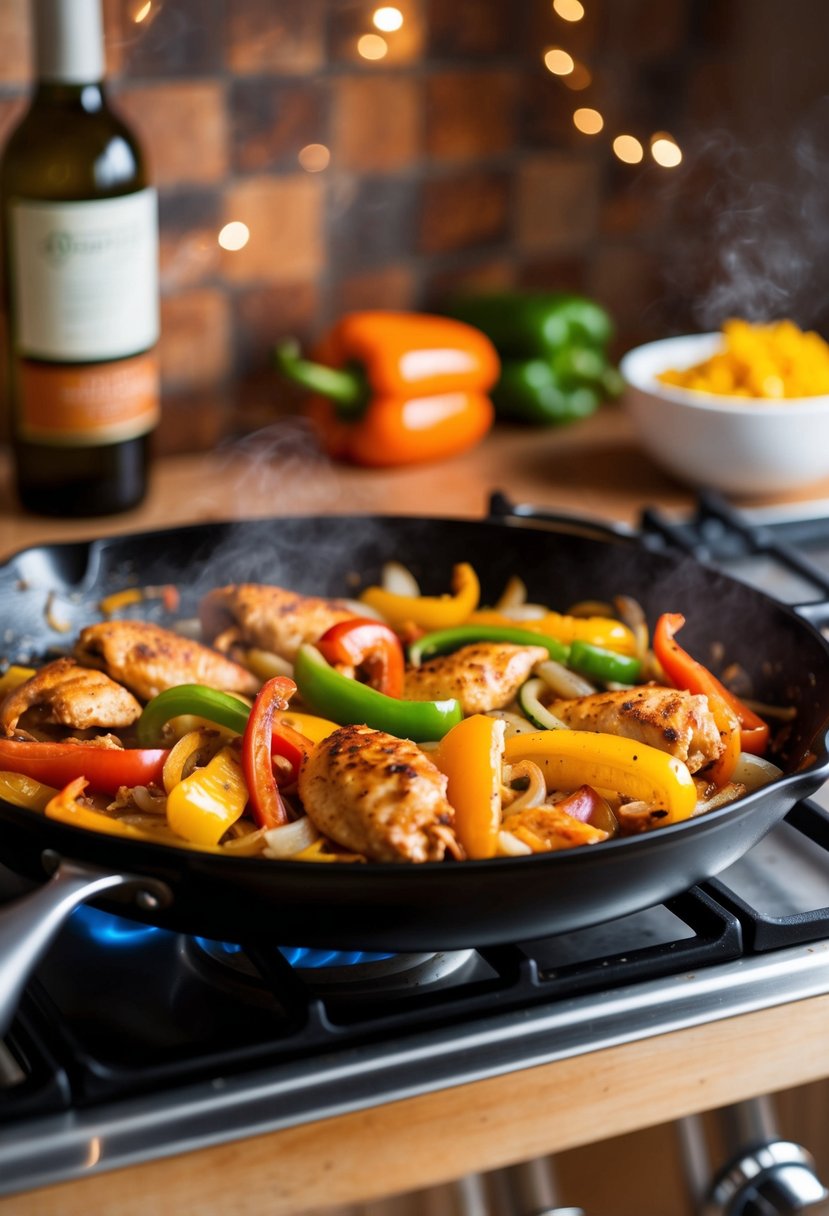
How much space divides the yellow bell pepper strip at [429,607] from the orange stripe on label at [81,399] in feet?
1.75

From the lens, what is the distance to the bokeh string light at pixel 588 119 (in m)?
2.35

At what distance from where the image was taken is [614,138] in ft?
8.18

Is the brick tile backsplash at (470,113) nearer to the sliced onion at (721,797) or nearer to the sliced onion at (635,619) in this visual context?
the sliced onion at (635,619)

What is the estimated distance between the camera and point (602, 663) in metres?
1.33

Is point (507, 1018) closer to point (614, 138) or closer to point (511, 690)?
point (511, 690)

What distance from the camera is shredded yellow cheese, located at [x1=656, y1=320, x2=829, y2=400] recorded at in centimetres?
206

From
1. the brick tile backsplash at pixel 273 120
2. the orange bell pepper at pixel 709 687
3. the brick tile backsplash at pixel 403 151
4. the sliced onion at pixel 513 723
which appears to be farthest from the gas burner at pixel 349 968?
the brick tile backsplash at pixel 273 120

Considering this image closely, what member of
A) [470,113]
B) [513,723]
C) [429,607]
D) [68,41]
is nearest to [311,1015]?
[513,723]

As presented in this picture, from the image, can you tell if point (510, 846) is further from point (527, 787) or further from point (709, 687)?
point (709, 687)

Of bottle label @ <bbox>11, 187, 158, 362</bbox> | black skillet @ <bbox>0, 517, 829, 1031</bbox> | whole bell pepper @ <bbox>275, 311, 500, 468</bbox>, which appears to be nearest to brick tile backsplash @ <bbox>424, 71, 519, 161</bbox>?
whole bell pepper @ <bbox>275, 311, 500, 468</bbox>

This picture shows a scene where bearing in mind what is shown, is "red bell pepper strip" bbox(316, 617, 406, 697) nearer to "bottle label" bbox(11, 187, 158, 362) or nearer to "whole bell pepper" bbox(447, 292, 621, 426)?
"bottle label" bbox(11, 187, 158, 362)

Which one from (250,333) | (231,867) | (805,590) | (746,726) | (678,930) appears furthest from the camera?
(250,333)

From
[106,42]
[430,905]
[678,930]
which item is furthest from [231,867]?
[106,42]

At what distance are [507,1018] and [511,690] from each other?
1.24ft
